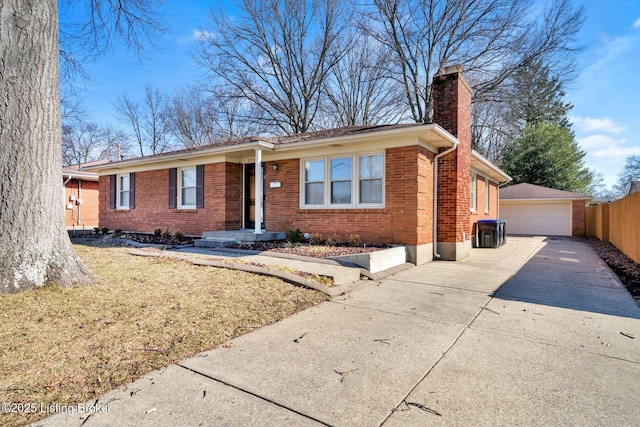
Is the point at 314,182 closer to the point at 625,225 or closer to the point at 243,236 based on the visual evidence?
the point at 243,236

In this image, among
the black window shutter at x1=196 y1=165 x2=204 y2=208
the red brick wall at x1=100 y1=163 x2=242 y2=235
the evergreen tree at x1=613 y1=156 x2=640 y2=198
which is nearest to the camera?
the red brick wall at x1=100 y1=163 x2=242 y2=235

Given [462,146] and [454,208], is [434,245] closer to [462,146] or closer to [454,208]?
[454,208]

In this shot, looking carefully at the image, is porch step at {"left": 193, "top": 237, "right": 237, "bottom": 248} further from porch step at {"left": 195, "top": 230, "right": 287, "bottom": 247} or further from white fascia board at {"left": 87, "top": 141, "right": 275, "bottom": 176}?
white fascia board at {"left": 87, "top": 141, "right": 275, "bottom": 176}

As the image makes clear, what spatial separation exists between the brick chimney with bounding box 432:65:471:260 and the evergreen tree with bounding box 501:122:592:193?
57.3 ft

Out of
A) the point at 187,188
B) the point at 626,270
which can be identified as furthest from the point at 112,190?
the point at 626,270

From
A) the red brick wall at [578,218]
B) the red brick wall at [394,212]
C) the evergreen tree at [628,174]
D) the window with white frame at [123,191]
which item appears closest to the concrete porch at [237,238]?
the red brick wall at [394,212]

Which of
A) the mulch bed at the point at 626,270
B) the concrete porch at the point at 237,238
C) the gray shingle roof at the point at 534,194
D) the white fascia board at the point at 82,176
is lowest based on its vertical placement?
the mulch bed at the point at 626,270

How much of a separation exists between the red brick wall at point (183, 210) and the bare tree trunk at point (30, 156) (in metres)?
6.45

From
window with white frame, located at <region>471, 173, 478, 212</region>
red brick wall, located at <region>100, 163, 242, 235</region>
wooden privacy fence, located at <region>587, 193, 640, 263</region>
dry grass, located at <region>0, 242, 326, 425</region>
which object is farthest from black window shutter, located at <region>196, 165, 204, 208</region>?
wooden privacy fence, located at <region>587, 193, 640, 263</region>

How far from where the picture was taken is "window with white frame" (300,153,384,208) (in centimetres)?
878

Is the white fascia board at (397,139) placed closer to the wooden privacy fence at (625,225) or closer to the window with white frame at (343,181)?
the window with white frame at (343,181)

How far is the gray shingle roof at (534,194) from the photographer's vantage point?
1905cm

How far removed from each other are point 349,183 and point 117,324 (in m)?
6.65

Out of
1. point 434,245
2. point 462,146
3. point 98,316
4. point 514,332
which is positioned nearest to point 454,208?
point 434,245
